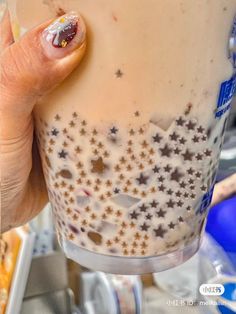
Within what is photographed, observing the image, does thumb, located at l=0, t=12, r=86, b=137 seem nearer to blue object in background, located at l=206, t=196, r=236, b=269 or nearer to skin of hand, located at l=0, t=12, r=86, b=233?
skin of hand, located at l=0, t=12, r=86, b=233

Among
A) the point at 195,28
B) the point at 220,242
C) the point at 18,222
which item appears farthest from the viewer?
the point at 220,242

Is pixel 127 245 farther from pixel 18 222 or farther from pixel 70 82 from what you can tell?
pixel 18 222

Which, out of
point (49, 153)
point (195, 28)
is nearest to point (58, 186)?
point (49, 153)

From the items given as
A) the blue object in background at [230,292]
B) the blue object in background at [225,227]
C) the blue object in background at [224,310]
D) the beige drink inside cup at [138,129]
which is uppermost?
the beige drink inside cup at [138,129]

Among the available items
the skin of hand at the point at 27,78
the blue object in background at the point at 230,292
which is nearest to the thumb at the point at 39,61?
the skin of hand at the point at 27,78

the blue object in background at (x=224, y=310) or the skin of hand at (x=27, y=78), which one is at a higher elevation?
the skin of hand at (x=27, y=78)

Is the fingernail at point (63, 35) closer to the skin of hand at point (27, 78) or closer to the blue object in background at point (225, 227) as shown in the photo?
the skin of hand at point (27, 78)

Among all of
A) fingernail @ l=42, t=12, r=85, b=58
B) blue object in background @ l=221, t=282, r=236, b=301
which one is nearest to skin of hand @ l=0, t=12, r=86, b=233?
fingernail @ l=42, t=12, r=85, b=58
